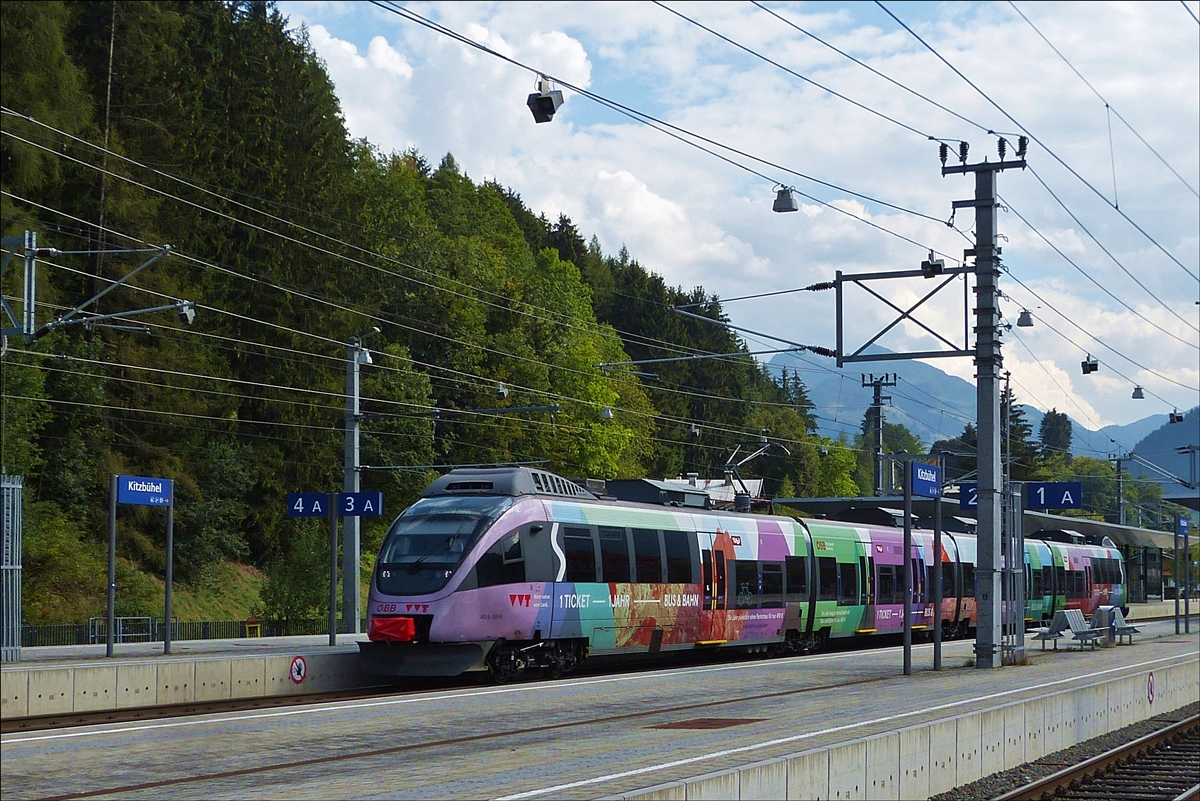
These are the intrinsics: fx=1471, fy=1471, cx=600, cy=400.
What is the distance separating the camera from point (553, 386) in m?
74.1

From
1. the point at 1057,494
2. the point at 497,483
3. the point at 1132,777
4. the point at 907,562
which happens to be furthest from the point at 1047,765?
the point at 1057,494

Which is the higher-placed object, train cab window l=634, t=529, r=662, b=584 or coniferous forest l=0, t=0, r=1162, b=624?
coniferous forest l=0, t=0, r=1162, b=624

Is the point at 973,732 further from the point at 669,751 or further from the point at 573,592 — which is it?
the point at 573,592

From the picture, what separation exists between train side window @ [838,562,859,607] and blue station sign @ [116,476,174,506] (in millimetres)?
15998

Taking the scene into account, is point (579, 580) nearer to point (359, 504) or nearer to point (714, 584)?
point (359, 504)

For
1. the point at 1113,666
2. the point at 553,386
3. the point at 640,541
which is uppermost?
the point at 553,386

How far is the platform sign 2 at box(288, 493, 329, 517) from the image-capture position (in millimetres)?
26344

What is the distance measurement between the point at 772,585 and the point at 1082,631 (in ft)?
23.9

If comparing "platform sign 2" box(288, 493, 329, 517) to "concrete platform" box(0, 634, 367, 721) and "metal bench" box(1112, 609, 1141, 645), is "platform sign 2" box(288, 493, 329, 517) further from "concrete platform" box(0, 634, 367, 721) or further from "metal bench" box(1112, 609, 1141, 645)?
"metal bench" box(1112, 609, 1141, 645)

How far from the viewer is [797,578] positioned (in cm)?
3162

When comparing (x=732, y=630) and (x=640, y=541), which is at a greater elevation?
(x=640, y=541)

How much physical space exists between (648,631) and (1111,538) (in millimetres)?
40241

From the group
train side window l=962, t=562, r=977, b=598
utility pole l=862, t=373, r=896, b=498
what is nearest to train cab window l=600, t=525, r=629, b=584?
train side window l=962, t=562, r=977, b=598

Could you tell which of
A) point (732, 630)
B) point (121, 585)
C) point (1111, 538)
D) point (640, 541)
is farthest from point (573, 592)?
point (1111, 538)
